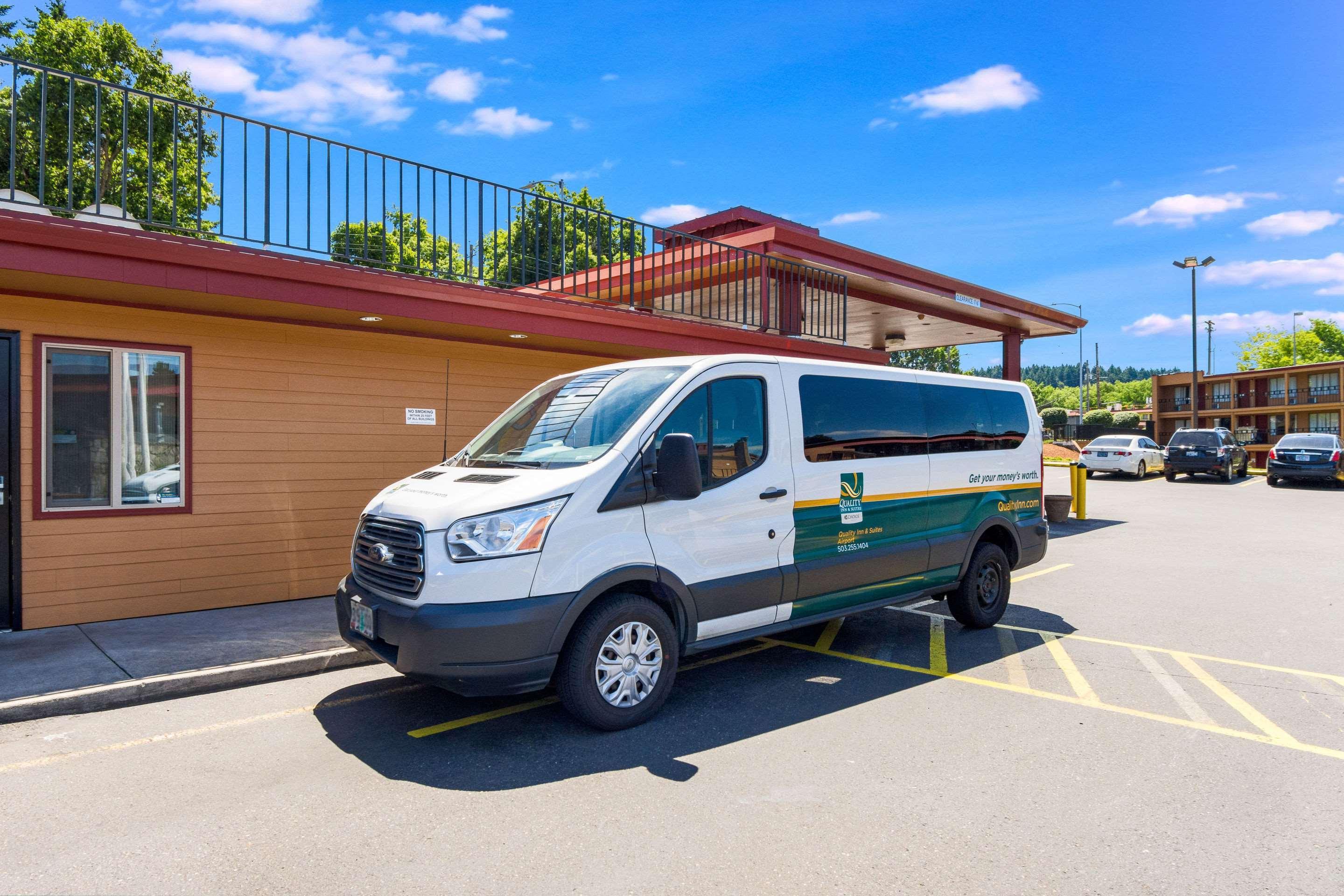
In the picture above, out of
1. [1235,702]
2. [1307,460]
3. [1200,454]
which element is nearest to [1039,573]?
[1235,702]

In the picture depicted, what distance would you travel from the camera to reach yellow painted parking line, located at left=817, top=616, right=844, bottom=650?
22.5ft

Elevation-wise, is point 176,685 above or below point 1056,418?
below

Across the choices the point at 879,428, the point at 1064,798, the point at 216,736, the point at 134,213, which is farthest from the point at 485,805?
the point at 134,213

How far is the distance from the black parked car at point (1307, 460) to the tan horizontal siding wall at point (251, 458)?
26.4 m

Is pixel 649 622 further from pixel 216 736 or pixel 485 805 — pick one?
pixel 216 736

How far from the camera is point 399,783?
13.4 ft

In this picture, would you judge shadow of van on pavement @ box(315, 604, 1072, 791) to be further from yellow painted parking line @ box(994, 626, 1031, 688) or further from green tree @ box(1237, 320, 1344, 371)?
green tree @ box(1237, 320, 1344, 371)

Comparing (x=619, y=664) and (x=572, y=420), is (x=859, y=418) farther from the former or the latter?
(x=619, y=664)

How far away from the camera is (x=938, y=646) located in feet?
22.6

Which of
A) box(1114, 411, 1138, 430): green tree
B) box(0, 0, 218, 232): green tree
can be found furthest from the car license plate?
box(1114, 411, 1138, 430): green tree

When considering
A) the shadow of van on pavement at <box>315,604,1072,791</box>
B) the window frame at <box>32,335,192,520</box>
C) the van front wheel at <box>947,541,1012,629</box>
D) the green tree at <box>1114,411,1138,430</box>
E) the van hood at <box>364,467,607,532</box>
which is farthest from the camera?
the green tree at <box>1114,411,1138,430</box>

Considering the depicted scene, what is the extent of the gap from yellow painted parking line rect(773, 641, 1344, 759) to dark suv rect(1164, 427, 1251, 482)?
25.6m

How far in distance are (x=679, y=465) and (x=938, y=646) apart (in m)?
3.39

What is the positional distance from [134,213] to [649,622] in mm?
29638
